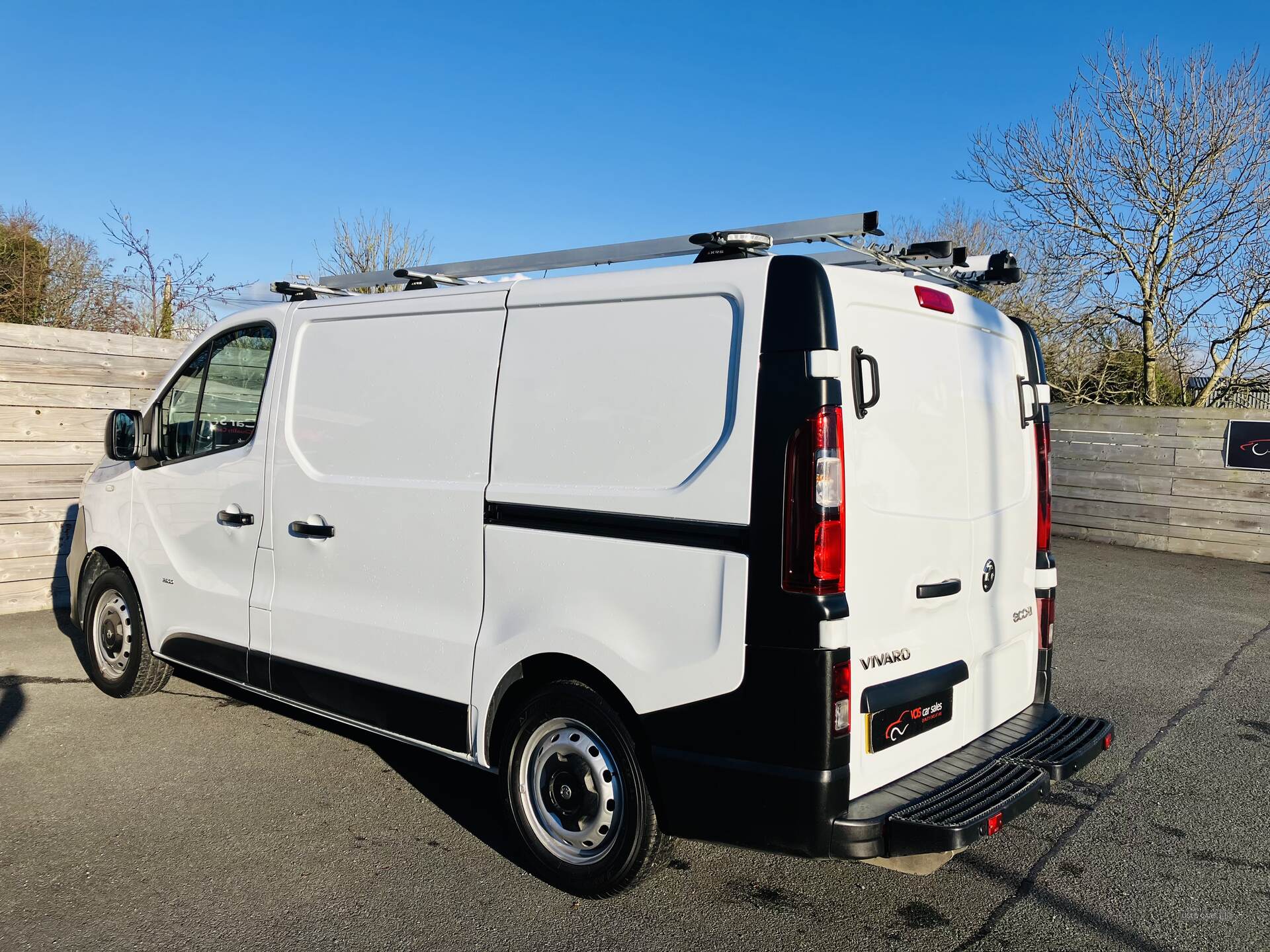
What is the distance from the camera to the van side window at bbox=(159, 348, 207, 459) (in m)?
5.28

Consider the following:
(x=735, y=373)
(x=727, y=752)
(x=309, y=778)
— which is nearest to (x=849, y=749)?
(x=727, y=752)

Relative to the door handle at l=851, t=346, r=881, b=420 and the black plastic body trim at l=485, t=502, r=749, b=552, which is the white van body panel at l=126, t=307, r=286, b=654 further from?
the door handle at l=851, t=346, r=881, b=420

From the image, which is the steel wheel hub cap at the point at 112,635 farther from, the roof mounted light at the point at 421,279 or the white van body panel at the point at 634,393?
the white van body panel at the point at 634,393

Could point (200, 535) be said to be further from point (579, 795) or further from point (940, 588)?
point (940, 588)

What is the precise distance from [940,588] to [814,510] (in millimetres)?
736

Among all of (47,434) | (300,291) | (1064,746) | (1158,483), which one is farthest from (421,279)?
(1158,483)

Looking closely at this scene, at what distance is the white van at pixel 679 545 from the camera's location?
10.0 feet

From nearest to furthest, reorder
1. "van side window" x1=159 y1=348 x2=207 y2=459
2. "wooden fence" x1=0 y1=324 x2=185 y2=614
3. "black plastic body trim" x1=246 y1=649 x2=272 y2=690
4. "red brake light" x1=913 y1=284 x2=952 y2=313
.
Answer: "red brake light" x1=913 y1=284 x2=952 y2=313 → "black plastic body trim" x1=246 y1=649 x2=272 y2=690 → "van side window" x1=159 y1=348 x2=207 y2=459 → "wooden fence" x1=0 y1=324 x2=185 y2=614

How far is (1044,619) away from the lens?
4246 millimetres

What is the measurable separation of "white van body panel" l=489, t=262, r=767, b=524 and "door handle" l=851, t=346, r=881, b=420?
0.30 metres

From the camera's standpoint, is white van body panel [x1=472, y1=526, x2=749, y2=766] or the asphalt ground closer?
white van body panel [x1=472, y1=526, x2=749, y2=766]

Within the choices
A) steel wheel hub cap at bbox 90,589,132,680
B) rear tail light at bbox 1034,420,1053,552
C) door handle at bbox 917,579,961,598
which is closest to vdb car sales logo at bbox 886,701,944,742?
door handle at bbox 917,579,961,598

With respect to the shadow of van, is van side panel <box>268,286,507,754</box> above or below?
above

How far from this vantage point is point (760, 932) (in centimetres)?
337
